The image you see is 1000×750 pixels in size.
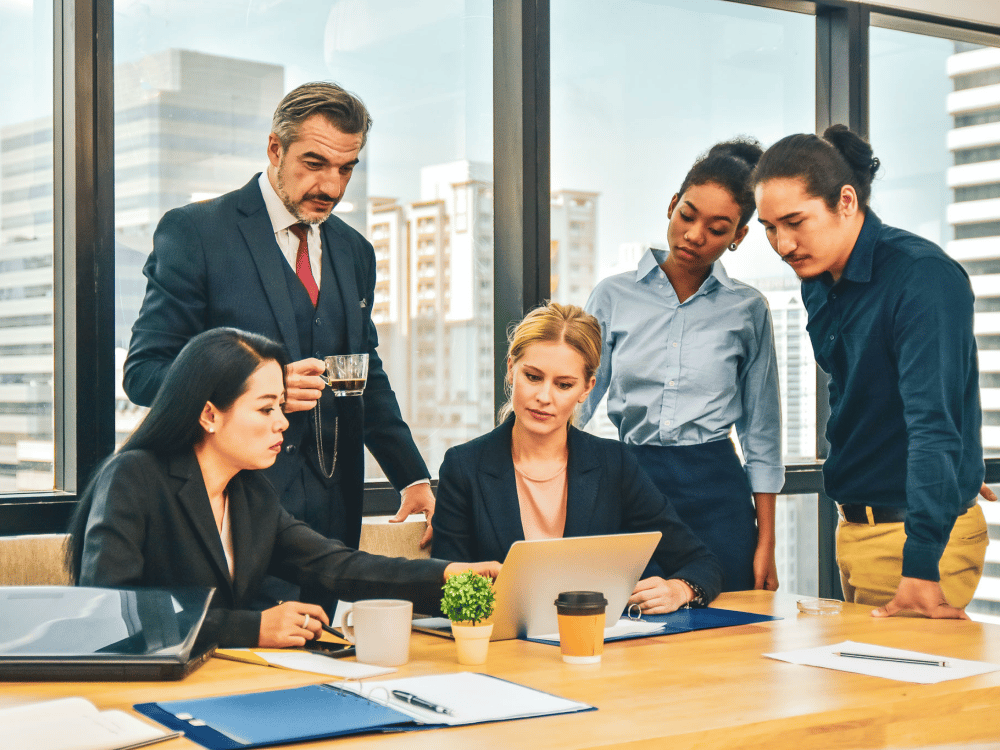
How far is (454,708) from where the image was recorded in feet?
4.38

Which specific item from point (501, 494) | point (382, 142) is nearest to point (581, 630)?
point (501, 494)

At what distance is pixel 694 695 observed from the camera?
143cm

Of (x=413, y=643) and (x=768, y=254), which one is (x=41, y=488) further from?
(x=768, y=254)

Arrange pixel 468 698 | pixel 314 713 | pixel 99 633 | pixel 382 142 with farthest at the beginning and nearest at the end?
pixel 382 142
pixel 99 633
pixel 468 698
pixel 314 713

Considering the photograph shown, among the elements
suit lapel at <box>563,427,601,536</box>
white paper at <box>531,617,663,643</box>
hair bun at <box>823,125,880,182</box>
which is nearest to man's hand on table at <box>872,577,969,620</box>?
white paper at <box>531,617,663,643</box>

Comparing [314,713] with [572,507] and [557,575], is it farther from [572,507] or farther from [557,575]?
[572,507]

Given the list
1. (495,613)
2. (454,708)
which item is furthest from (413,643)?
(454,708)

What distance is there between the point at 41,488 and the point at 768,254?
2716 millimetres

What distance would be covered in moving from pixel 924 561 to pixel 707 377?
86 cm

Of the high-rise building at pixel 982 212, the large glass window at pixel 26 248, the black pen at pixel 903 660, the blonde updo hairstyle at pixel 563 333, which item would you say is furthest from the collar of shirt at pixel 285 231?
the high-rise building at pixel 982 212

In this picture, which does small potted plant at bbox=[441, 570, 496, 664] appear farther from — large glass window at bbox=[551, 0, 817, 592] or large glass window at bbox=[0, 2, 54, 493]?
large glass window at bbox=[551, 0, 817, 592]

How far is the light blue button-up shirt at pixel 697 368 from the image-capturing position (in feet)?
9.12

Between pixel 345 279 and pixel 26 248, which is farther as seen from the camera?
pixel 26 248

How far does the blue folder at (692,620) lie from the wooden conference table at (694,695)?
1.4 inches
